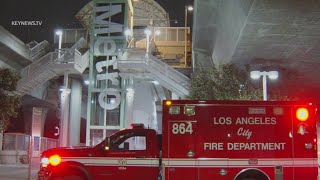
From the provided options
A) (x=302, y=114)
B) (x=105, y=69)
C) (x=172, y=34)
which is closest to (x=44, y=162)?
(x=302, y=114)

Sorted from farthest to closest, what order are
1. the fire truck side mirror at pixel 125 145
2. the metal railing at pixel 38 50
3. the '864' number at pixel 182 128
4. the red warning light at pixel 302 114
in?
1. the metal railing at pixel 38 50
2. the fire truck side mirror at pixel 125 145
3. the red warning light at pixel 302 114
4. the '864' number at pixel 182 128

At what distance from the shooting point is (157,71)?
102ft

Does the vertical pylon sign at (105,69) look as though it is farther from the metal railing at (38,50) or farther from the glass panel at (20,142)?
the glass panel at (20,142)

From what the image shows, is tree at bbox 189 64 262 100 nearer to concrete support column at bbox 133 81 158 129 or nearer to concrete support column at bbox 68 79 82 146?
concrete support column at bbox 133 81 158 129

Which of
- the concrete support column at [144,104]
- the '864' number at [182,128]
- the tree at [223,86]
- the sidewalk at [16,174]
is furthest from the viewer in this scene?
the concrete support column at [144,104]

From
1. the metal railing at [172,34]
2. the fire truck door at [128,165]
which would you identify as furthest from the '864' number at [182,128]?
the metal railing at [172,34]

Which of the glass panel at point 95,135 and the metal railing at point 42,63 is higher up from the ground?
the metal railing at point 42,63

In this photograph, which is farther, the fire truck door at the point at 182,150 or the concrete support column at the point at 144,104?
the concrete support column at the point at 144,104

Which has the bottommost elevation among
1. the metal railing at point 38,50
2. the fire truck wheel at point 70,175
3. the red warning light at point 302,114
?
the fire truck wheel at point 70,175

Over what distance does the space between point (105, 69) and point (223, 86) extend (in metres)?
15.2

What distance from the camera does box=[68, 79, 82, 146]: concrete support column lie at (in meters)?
38.6

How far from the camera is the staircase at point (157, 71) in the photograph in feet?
101

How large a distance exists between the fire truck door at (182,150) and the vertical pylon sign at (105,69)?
71.2 feet

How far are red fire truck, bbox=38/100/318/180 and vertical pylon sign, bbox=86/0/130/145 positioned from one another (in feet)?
70.4
